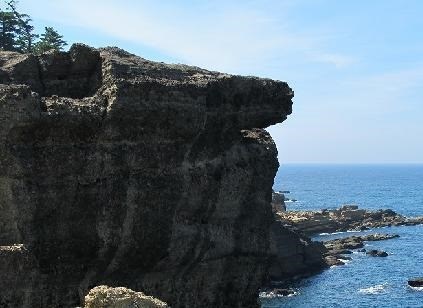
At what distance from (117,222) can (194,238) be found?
17.5 feet

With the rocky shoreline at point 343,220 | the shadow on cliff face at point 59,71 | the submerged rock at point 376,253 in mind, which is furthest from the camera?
the rocky shoreline at point 343,220

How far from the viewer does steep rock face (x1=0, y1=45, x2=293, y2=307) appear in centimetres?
2505

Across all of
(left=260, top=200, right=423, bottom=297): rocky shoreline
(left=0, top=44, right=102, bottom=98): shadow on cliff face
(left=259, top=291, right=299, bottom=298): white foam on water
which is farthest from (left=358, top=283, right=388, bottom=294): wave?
(left=0, top=44, right=102, bottom=98): shadow on cliff face

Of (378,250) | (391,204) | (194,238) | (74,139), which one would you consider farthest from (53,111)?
(391,204)

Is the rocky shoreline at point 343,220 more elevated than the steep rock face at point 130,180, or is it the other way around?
the steep rock face at point 130,180

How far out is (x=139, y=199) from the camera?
28.2 meters

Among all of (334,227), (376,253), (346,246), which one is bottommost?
(334,227)

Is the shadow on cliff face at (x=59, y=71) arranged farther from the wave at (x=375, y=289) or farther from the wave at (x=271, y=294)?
the wave at (x=375, y=289)

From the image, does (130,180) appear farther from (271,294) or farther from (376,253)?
(376,253)

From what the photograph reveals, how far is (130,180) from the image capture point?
91.5 feet

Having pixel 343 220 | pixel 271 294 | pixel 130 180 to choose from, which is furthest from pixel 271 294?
pixel 343 220

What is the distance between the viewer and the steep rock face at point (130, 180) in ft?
82.2

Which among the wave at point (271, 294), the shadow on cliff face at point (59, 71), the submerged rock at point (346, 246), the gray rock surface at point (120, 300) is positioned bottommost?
the wave at point (271, 294)

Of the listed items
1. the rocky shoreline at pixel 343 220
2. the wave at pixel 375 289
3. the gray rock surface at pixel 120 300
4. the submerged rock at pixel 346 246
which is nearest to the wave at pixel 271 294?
the wave at pixel 375 289
